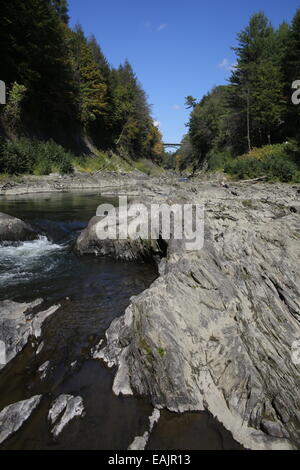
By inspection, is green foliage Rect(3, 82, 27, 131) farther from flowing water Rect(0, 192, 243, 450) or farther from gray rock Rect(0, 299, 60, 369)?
gray rock Rect(0, 299, 60, 369)

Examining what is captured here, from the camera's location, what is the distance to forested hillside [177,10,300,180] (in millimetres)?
31703

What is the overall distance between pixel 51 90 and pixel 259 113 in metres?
30.9

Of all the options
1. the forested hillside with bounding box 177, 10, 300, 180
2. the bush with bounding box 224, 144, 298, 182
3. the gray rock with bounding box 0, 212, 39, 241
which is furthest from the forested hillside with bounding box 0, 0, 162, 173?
the bush with bounding box 224, 144, 298, 182

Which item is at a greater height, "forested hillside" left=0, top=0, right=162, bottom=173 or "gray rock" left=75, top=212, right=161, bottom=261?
"forested hillside" left=0, top=0, right=162, bottom=173

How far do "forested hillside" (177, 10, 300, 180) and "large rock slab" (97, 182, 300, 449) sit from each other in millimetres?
26152

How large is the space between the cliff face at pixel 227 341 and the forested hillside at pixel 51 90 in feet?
95.6

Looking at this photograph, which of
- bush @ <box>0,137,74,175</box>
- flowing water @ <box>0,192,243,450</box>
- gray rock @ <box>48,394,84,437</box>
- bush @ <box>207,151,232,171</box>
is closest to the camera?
flowing water @ <box>0,192,243,450</box>

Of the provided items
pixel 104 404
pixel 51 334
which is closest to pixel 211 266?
pixel 104 404

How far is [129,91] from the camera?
7006cm

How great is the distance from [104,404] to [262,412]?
7.61 ft

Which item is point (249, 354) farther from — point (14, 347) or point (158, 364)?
point (14, 347)

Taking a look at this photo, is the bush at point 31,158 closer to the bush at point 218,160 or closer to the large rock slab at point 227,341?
the bush at point 218,160

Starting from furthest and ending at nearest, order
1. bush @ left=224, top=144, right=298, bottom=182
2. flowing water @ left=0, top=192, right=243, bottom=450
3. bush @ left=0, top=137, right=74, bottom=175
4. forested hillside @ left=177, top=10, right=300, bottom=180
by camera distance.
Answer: forested hillside @ left=177, top=10, right=300, bottom=180 → bush @ left=0, top=137, right=74, bottom=175 → bush @ left=224, top=144, right=298, bottom=182 → flowing water @ left=0, top=192, right=243, bottom=450

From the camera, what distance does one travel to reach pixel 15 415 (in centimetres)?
392
